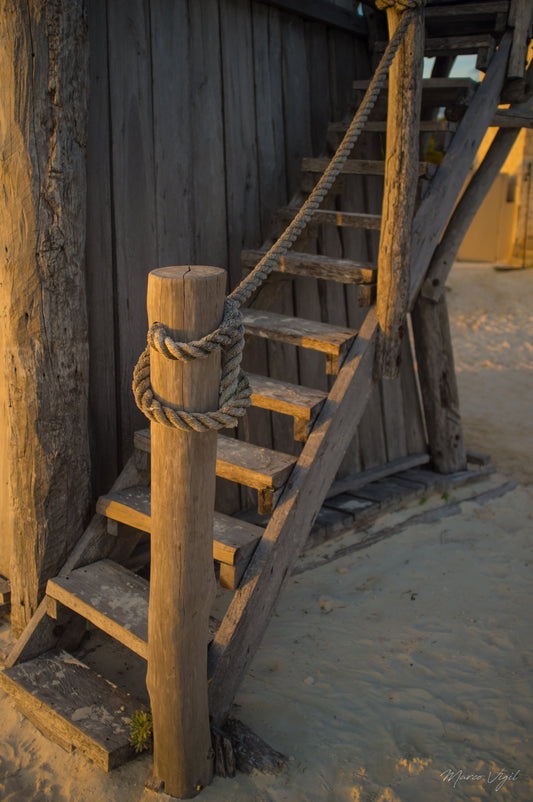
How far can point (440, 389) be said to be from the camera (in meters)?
5.18

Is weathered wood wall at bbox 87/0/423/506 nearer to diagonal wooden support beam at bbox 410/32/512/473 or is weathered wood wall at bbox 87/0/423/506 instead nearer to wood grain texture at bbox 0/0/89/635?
wood grain texture at bbox 0/0/89/635

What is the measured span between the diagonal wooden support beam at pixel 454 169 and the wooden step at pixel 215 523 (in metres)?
1.45

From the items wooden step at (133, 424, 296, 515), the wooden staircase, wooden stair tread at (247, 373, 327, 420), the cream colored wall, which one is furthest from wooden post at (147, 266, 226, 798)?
the cream colored wall

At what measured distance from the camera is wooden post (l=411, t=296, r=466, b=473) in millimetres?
5074

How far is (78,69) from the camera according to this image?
9.31ft

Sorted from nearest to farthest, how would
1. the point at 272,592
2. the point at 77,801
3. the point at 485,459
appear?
the point at 77,801 < the point at 272,592 < the point at 485,459

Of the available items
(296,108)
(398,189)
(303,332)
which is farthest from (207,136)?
(303,332)

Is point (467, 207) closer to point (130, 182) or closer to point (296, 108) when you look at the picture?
point (296, 108)

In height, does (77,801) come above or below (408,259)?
below

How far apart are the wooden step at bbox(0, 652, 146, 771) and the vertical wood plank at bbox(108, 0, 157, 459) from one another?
1006 millimetres

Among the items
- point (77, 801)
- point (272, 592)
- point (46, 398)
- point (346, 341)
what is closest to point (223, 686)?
point (272, 592)

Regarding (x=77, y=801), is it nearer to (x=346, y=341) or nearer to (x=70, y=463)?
(x=70, y=463)

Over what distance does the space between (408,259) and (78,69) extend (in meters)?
1.63

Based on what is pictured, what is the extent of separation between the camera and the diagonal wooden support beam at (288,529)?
8.82ft
